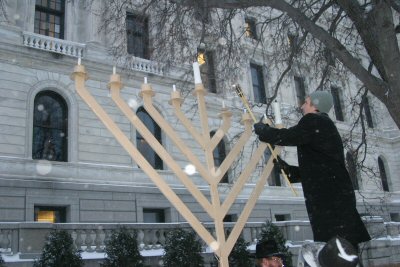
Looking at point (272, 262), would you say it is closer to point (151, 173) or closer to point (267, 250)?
point (267, 250)

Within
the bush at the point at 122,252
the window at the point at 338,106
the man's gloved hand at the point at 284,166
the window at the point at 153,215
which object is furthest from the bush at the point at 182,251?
the window at the point at 338,106

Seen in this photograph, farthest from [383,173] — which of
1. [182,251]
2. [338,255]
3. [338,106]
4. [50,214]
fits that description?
[338,255]

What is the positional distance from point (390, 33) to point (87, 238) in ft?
25.9

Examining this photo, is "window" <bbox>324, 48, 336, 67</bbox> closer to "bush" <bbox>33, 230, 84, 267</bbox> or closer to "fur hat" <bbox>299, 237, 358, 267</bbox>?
"bush" <bbox>33, 230, 84, 267</bbox>

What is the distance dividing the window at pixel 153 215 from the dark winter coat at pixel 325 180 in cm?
1388

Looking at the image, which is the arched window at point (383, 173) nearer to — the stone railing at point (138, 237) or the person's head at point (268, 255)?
the stone railing at point (138, 237)

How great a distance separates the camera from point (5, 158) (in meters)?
13.6

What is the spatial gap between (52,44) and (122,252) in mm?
9306

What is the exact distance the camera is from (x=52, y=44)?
1573 centimetres

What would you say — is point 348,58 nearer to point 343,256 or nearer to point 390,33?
point 390,33

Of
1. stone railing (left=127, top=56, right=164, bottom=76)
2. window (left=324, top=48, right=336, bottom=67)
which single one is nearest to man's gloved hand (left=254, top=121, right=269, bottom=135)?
window (left=324, top=48, right=336, bottom=67)

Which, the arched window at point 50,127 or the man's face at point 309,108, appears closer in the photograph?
the man's face at point 309,108

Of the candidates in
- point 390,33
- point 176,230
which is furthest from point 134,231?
point 390,33

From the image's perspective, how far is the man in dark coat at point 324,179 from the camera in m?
2.91
